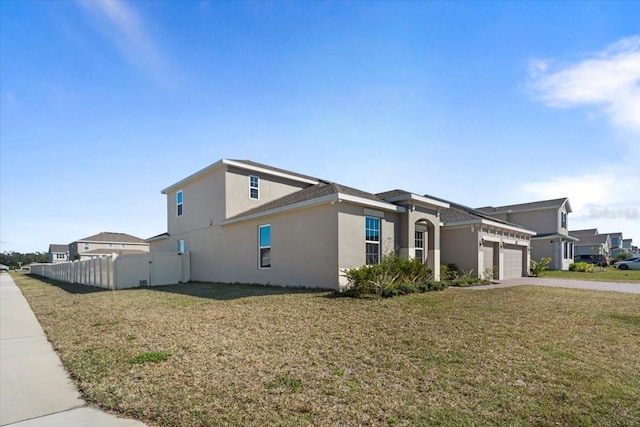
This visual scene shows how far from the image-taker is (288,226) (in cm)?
1387

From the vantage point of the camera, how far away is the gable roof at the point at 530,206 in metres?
31.7

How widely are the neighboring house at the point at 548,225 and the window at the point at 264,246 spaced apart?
27466mm

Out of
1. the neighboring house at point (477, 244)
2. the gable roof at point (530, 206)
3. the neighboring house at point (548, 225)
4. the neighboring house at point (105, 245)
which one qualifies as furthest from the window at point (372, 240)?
the neighboring house at point (105, 245)

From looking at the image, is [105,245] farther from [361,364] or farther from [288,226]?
[361,364]

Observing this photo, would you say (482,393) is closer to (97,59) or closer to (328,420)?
(328,420)

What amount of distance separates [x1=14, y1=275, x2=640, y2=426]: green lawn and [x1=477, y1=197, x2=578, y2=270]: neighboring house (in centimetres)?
2551

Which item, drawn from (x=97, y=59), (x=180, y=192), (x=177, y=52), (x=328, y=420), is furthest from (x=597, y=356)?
(x=180, y=192)

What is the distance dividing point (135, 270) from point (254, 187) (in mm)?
7332

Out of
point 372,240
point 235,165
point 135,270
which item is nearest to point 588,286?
point 372,240

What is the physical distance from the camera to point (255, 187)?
18.5 meters

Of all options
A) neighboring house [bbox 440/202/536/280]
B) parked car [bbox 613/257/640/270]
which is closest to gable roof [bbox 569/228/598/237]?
parked car [bbox 613/257/640/270]

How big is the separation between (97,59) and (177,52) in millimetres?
2408

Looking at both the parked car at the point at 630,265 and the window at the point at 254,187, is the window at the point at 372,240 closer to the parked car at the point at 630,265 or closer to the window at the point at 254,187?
the window at the point at 254,187

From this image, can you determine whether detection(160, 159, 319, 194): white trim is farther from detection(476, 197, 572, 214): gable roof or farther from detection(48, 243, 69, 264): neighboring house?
detection(48, 243, 69, 264): neighboring house
